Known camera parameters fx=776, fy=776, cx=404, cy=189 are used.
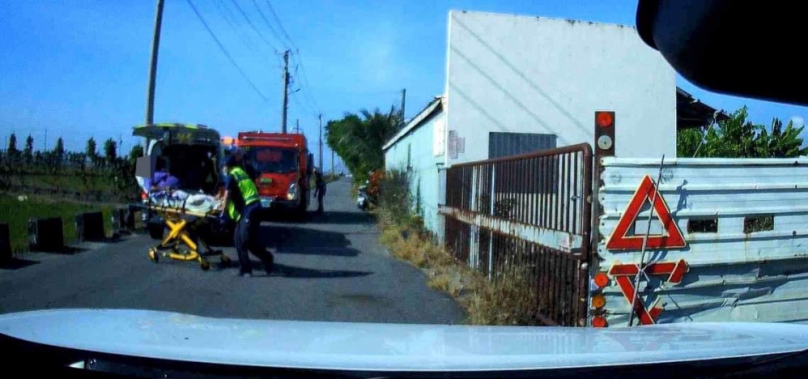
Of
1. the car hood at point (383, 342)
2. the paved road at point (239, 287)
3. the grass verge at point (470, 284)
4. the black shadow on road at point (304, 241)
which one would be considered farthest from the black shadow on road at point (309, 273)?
the car hood at point (383, 342)

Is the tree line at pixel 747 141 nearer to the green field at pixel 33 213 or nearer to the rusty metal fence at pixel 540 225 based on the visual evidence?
the rusty metal fence at pixel 540 225

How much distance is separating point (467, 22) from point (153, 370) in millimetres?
13059

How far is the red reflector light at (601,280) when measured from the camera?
6742 mm

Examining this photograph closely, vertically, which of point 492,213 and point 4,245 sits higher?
point 492,213

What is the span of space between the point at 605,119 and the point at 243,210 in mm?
6127

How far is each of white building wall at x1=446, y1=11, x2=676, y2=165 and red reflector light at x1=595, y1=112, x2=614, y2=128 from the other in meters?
8.25

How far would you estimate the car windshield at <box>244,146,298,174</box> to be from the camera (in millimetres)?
23250

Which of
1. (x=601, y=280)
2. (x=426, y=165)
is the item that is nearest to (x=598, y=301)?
(x=601, y=280)

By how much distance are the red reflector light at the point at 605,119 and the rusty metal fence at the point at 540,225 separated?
34 cm

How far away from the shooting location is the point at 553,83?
15328mm

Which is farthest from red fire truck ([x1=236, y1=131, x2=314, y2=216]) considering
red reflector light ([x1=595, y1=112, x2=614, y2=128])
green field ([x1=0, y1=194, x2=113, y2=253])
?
red reflector light ([x1=595, y1=112, x2=614, y2=128])

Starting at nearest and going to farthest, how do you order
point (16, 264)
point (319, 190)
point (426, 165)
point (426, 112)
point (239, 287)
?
point (239, 287)
point (16, 264)
point (426, 112)
point (426, 165)
point (319, 190)

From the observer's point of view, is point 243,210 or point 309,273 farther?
point 309,273

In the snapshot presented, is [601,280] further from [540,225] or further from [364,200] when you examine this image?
[364,200]
